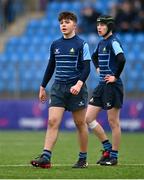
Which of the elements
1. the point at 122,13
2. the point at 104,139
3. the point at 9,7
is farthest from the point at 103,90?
the point at 9,7

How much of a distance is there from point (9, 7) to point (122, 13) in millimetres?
5873

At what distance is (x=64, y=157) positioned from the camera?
46.2 ft

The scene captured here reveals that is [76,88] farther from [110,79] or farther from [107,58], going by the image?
[107,58]

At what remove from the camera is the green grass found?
35.1 feet

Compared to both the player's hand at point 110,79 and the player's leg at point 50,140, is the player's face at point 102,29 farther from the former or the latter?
the player's leg at point 50,140

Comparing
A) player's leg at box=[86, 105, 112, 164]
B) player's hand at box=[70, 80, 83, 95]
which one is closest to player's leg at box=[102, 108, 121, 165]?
player's leg at box=[86, 105, 112, 164]

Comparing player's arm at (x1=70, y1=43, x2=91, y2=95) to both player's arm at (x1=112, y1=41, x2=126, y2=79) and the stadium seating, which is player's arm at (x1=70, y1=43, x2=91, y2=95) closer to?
player's arm at (x1=112, y1=41, x2=126, y2=79)

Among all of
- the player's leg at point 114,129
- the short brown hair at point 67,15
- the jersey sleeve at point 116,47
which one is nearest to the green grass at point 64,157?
the player's leg at point 114,129

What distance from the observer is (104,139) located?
1283 centimetres

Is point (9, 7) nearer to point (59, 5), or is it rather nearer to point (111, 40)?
point (59, 5)

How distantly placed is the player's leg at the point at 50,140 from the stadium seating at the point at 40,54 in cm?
1107

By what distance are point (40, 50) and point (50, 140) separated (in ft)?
49.5

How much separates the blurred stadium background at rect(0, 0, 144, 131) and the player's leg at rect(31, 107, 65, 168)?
436 inches

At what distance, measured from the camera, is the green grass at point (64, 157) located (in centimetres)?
1071
